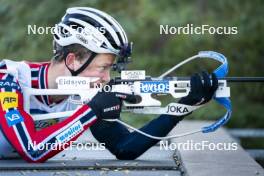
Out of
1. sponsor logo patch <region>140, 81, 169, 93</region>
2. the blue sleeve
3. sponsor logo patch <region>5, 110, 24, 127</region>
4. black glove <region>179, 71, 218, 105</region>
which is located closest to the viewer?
black glove <region>179, 71, 218, 105</region>

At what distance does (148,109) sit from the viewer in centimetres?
634

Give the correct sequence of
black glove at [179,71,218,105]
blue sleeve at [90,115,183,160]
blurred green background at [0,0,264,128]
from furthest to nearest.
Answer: blurred green background at [0,0,264,128] < blue sleeve at [90,115,183,160] < black glove at [179,71,218,105]

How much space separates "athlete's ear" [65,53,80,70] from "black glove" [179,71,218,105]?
33.4 inches

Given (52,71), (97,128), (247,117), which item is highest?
(52,71)

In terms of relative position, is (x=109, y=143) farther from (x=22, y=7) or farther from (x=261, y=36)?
(x=261, y=36)

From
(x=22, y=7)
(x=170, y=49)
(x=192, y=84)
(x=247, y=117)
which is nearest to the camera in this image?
(x=192, y=84)

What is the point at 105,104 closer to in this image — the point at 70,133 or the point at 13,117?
the point at 70,133

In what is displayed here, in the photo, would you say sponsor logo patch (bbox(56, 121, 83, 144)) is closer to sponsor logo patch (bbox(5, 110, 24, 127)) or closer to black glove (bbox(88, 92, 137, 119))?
black glove (bbox(88, 92, 137, 119))

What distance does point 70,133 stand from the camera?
20.2 feet

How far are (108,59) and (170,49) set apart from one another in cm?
856

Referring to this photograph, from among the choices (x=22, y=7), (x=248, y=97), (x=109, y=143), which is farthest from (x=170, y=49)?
(x=109, y=143)

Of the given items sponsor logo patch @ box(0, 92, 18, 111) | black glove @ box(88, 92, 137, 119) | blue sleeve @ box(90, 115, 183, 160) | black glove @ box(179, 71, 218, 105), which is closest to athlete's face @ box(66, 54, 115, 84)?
black glove @ box(88, 92, 137, 119)

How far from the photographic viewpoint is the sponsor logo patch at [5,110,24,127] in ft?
20.2

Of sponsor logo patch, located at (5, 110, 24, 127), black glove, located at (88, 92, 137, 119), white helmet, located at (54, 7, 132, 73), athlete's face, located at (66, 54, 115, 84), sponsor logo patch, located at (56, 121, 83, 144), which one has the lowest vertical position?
sponsor logo patch, located at (56, 121, 83, 144)
